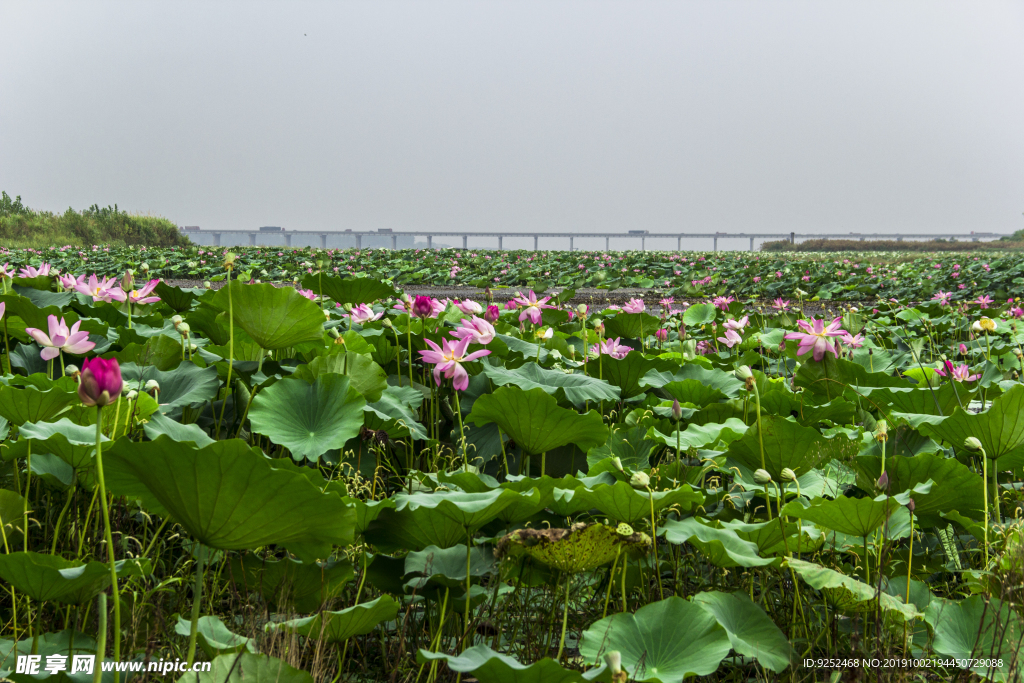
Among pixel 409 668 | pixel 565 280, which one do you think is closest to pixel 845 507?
pixel 409 668

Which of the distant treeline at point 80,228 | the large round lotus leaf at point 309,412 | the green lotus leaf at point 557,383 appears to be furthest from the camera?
the distant treeline at point 80,228

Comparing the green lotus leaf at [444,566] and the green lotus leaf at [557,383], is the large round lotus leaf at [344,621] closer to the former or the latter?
the green lotus leaf at [444,566]

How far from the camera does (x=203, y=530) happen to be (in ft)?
2.64

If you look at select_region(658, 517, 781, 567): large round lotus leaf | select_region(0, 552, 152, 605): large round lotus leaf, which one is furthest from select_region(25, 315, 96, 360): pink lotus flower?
select_region(658, 517, 781, 567): large round lotus leaf

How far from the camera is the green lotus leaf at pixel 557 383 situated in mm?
1753

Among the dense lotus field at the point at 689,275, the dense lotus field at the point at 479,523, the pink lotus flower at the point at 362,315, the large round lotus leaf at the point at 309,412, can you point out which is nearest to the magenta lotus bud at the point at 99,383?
the dense lotus field at the point at 479,523

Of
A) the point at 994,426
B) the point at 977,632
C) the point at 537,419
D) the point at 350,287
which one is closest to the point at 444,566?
the point at 537,419

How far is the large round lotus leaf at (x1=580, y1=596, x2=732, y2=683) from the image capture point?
84 centimetres

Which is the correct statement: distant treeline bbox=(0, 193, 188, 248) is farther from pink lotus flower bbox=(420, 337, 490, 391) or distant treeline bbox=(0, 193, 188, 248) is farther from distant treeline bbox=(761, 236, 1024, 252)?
distant treeline bbox=(761, 236, 1024, 252)

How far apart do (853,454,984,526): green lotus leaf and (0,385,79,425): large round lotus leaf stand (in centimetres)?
157

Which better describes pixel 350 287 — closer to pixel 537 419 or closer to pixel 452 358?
pixel 452 358

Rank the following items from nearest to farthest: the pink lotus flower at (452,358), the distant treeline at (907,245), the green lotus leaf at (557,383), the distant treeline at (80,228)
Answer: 1. the pink lotus flower at (452,358)
2. the green lotus leaf at (557,383)
3. the distant treeline at (80,228)
4. the distant treeline at (907,245)

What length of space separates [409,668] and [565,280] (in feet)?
30.5

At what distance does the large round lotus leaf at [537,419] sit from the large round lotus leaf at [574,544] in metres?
0.43
